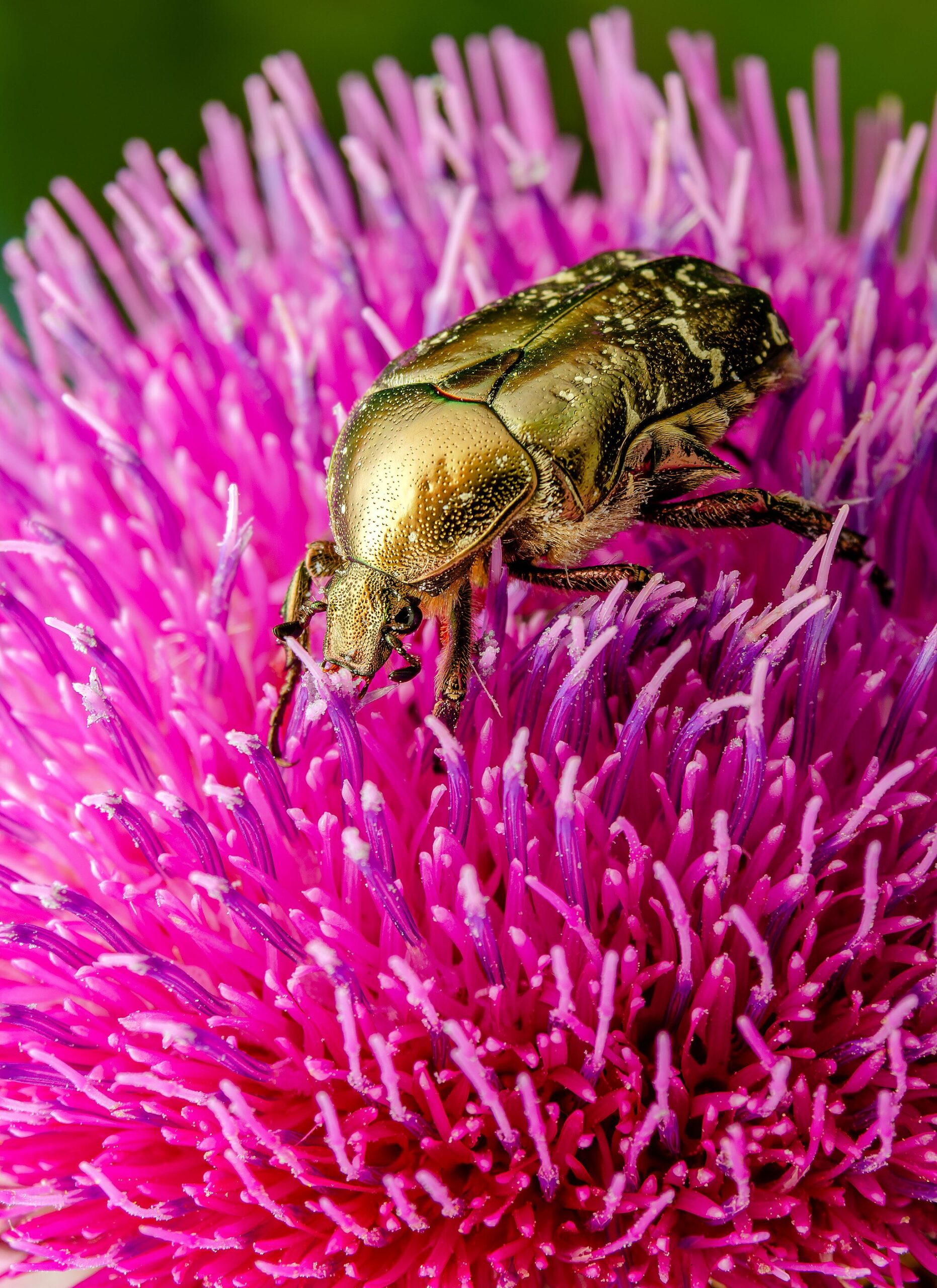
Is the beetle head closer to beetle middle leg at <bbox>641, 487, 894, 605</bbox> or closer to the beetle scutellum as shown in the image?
the beetle scutellum

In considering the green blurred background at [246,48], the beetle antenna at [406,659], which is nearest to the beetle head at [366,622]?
the beetle antenna at [406,659]

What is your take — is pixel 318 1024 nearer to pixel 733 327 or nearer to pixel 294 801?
pixel 294 801

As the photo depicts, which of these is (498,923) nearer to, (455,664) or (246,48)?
(455,664)

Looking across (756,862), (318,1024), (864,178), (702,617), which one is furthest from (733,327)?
(864,178)

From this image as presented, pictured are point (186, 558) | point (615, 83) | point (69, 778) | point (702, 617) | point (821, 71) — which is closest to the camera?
point (702, 617)

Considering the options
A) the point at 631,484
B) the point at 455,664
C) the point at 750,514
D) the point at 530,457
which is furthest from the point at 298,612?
the point at 750,514

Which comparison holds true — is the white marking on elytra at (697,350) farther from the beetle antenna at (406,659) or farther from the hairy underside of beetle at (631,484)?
the beetle antenna at (406,659)
